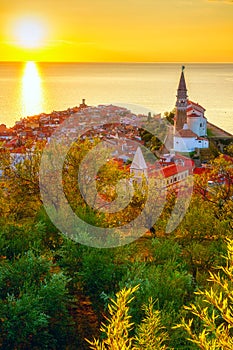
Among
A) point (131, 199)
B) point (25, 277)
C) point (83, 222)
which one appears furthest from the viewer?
point (131, 199)

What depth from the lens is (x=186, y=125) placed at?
45.4 metres

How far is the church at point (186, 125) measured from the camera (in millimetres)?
41156

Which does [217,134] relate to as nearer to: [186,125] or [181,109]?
[186,125]

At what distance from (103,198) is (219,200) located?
349cm

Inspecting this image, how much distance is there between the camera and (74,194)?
1197 cm

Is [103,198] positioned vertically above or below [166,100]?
below

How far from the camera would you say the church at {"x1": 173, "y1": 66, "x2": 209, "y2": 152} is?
41156 millimetres

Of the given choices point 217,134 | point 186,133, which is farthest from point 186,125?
point 217,134

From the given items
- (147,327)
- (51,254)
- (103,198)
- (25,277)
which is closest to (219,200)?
(103,198)

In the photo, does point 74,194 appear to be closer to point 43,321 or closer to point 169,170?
point 43,321

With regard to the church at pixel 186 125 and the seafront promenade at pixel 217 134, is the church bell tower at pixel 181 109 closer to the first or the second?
the church at pixel 186 125

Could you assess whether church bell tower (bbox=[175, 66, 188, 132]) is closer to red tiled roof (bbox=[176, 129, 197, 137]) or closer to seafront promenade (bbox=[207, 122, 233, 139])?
seafront promenade (bbox=[207, 122, 233, 139])

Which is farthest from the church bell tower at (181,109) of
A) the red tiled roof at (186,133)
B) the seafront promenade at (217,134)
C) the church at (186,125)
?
the red tiled roof at (186,133)

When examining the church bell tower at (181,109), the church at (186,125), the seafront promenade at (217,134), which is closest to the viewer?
the church at (186,125)
